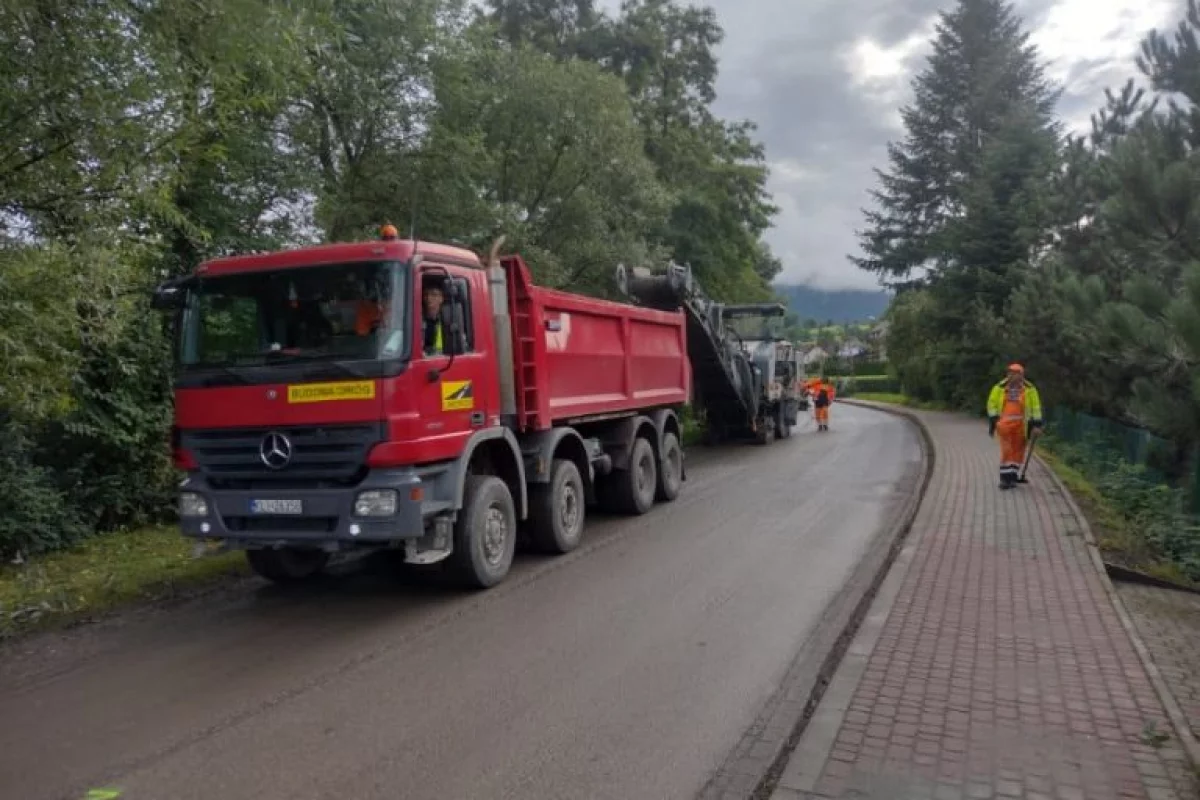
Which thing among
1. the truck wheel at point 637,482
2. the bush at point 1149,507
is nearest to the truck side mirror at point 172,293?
the truck wheel at point 637,482

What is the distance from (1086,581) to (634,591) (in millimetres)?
3661

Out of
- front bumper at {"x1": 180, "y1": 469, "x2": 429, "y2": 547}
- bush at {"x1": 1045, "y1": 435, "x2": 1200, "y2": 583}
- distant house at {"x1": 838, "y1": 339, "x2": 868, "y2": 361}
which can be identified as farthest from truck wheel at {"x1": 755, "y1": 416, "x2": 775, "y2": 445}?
distant house at {"x1": 838, "y1": 339, "x2": 868, "y2": 361}

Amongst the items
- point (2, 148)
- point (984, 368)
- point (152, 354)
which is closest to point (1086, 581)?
point (2, 148)

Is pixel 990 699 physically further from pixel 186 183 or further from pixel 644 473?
pixel 186 183

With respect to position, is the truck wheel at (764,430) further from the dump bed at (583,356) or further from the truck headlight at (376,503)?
the truck headlight at (376,503)

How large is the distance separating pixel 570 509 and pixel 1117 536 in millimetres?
5958

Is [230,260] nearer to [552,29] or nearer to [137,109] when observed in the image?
[137,109]

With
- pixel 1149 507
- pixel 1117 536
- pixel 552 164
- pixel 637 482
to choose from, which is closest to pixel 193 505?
pixel 637 482

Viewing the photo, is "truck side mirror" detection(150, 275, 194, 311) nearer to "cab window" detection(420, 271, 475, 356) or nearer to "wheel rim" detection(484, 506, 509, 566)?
"cab window" detection(420, 271, 475, 356)

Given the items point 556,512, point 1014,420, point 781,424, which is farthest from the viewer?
point 781,424

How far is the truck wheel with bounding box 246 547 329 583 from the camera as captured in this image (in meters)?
7.82

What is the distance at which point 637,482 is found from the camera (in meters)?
11.1

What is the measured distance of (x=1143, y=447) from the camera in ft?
41.1

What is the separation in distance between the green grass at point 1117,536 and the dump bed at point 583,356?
5.22 metres
